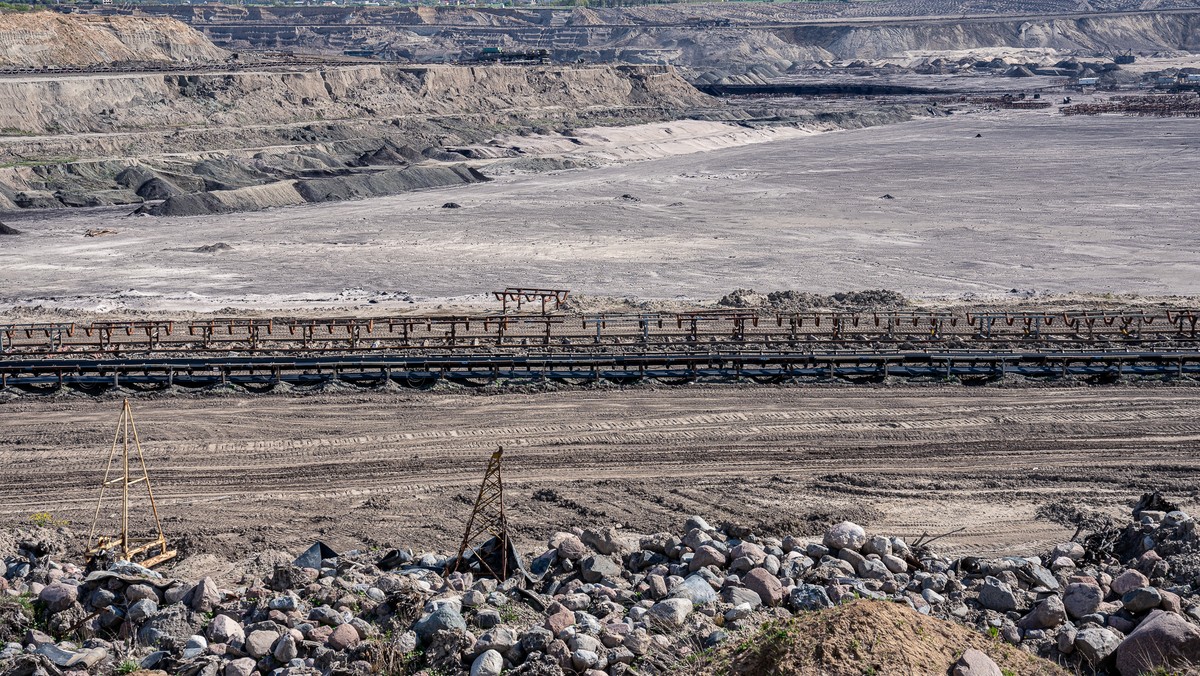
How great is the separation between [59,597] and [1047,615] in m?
10.2

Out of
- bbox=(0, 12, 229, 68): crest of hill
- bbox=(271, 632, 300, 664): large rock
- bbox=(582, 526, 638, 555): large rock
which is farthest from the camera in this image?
bbox=(0, 12, 229, 68): crest of hill

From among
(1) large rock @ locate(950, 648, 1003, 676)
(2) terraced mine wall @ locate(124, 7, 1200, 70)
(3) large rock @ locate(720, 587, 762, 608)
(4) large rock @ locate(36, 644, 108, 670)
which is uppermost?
(2) terraced mine wall @ locate(124, 7, 1200, 70)

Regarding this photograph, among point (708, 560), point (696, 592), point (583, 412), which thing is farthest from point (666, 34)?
point (696, 592)

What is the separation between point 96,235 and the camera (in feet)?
156

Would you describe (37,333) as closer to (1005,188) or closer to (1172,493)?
(1172,493)

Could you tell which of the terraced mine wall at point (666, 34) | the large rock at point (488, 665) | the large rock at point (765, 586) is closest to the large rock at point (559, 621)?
the large rock at point (488, 665)

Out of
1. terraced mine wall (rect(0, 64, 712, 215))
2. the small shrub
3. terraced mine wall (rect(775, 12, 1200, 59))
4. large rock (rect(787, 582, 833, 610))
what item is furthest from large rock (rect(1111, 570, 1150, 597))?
terraced mine wall (rect(775, 12, 1200, 59))

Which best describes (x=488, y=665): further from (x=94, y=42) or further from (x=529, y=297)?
(x=94, y=42)

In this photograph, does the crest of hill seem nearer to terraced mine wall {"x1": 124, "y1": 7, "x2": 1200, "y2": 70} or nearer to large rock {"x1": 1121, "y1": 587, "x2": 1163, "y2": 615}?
terraced mine wall {"x1": 124, "y1": 7, "x2": 1200, "y2": 70}

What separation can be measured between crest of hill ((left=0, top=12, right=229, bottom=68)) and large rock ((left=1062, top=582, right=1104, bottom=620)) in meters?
83.7

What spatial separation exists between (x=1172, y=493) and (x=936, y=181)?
4718cm

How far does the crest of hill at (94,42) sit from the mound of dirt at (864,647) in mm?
83808

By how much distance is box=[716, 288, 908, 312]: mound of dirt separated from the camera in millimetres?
33156

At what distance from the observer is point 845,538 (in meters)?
14.0
